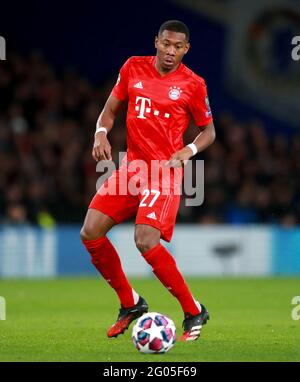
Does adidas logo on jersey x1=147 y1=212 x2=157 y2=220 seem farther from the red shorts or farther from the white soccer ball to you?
the white soccer ball

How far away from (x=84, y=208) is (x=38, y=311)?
623 centimetres

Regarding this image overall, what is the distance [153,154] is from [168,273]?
3.16ft

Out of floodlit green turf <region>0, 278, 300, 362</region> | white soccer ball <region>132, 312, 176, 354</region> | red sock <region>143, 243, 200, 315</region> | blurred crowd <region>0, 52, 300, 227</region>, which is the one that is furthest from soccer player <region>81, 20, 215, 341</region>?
blurred crowd <region>0, 52, 300, 227</region>

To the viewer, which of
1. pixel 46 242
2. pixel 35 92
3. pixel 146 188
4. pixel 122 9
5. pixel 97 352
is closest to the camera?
pixel 97 352

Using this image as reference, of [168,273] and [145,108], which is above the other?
[145,108]

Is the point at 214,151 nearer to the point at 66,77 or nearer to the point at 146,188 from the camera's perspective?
the point at 66,77

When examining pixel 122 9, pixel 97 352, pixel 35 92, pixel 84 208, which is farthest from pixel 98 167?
pixel 97 352

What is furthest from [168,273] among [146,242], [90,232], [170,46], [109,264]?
[170,46]

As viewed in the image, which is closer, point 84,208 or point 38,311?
point 38,311

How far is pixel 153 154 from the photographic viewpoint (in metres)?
8.37

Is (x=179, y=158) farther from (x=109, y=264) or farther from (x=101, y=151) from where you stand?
(x=109, y=264)

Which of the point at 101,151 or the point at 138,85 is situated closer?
the point at 101,151

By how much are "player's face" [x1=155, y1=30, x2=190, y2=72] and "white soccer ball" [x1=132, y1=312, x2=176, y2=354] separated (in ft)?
7.00

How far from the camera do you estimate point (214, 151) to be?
19.2 meters
